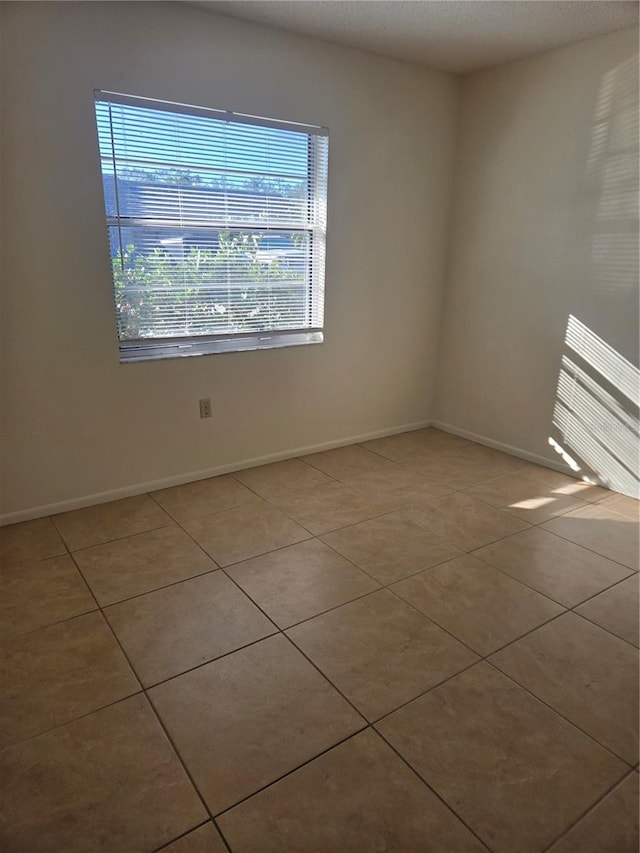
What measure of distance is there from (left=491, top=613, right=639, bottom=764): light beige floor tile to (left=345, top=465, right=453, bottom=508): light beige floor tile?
3.64 feet

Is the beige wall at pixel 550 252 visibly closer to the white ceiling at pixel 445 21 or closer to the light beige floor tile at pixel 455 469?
the white ceiling at pixel 445 21

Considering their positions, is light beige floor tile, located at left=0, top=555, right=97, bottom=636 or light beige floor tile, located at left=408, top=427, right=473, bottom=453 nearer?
light beige floor tile, located at left=0, top=555, right=97, bottom=636

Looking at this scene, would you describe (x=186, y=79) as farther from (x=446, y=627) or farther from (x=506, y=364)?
(x=446, y=627)

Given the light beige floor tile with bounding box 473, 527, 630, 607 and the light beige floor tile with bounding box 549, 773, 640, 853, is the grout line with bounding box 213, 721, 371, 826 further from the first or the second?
the light beige floor tile with bounding box 473, 527, 630, 607

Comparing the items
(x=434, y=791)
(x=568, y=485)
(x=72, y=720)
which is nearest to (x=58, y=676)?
(x=72, y=720)

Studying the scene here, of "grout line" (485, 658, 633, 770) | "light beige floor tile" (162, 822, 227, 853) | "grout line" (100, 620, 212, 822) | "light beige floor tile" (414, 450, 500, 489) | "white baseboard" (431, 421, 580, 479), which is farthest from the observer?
"white baseboard" (431, 421, 580, 479)

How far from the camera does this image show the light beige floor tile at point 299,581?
6.63 ft

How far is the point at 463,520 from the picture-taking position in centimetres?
272

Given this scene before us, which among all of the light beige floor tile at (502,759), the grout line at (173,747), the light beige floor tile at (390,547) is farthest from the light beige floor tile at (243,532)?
the light beige floor tile at (502,759)

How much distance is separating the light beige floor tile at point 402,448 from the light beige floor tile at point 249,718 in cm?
195

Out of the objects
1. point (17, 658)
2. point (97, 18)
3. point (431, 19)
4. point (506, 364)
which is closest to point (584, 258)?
point (506, 364)

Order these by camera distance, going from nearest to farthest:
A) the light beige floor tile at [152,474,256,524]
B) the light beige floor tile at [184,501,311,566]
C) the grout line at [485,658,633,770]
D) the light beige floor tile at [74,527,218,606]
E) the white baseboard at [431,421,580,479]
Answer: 1. the grout line at [485,658,633,770]
2. the light beige floor tile at [74,527,218,606]
3. the light beige floor tile at [184,501,311,566]
4. the light beige floor tile at [152,474,256,524]
5. the white baseboard at [431,421,580,479]

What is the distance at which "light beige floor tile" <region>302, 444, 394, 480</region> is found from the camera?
332cm

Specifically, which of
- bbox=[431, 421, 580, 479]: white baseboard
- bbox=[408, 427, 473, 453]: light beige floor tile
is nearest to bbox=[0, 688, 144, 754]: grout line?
bbox=[408, 427, 473, 453]: light beige floor tile
